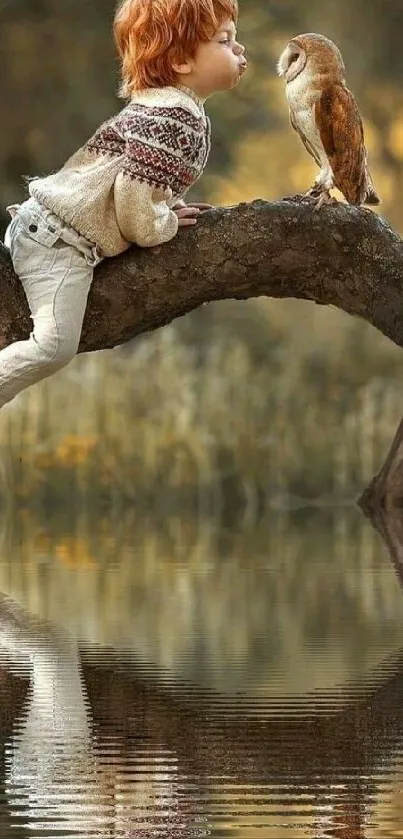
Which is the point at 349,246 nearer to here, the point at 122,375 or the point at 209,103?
the point at 122,375

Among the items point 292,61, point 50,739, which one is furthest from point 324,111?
point 50,739

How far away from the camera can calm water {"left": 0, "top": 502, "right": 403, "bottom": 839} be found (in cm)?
181

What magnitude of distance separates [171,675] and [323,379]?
18.2ft

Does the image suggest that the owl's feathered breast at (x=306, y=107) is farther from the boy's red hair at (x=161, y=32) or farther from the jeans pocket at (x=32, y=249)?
the jeans pocket at (x=32, y=249)

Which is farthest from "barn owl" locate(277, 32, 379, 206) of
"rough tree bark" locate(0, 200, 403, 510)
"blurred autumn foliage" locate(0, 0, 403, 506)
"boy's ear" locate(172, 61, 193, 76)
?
"blurred autumn foliage" locate(0, 0, 403, 506)

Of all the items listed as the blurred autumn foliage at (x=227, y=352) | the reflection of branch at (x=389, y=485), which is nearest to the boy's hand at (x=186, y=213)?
the reflection of branch at (x=389, y=485)

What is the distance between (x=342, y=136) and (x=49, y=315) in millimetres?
778

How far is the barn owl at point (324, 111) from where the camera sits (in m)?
3.41

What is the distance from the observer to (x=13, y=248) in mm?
3236

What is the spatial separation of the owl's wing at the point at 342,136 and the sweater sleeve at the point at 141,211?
1.56ft

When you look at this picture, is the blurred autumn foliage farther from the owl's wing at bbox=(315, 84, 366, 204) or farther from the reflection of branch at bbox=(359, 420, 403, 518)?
the owl's wing at bbox=(315, 84, 366, 204)

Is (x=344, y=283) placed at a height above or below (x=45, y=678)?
above

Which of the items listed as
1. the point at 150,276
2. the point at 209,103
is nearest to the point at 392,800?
the point at 150,276

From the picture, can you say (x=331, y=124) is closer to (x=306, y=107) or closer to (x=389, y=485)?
(x=306, y=107)
